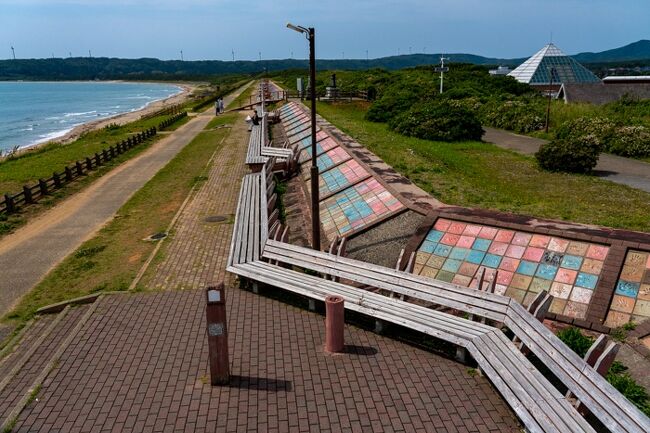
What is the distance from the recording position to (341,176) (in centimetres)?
1598

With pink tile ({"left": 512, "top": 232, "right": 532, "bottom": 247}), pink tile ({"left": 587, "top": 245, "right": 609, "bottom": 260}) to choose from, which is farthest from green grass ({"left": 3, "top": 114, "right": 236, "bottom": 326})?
pink tile ({"left": 587, "top": 245, "right": 609, "bottom": 260})

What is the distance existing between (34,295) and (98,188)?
11.0 meters

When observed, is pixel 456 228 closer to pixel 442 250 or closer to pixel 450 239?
pixel 450 239

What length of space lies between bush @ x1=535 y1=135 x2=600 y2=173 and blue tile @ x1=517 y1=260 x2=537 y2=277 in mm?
11750

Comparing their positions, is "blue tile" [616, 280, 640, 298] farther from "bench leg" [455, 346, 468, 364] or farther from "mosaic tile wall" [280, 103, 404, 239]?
"mosaic tile wall" [280, 103, 404, 239]

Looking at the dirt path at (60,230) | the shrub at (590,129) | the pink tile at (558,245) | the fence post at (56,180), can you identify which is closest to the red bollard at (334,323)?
the pink tile at (558,245)

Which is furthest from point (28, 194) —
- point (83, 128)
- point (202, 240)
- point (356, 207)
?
point (83, 128)

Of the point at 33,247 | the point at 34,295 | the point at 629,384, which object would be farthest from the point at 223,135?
the point at 629,384

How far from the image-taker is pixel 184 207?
54.3ft

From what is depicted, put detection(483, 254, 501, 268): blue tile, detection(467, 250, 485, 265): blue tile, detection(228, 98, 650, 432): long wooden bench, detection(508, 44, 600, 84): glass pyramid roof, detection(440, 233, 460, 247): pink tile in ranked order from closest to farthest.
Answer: detection(228, 98, 650, 432): long wooden bench
detection(483, 254, 501, 268): blue tile
detection(467, 250, 485, 265): blue tile
detection(440, 233, 460, 247): pink tile
detection(508, 44, 600, 84): glass pyramid roof

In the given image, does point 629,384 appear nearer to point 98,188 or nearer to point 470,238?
point 470,238

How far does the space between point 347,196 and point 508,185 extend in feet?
20.9

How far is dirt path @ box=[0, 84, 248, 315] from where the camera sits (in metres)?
11.3

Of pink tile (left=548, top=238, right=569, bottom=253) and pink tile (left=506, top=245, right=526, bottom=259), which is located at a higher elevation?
pink tile (left=548, top=238, right=569, bottom=253)
